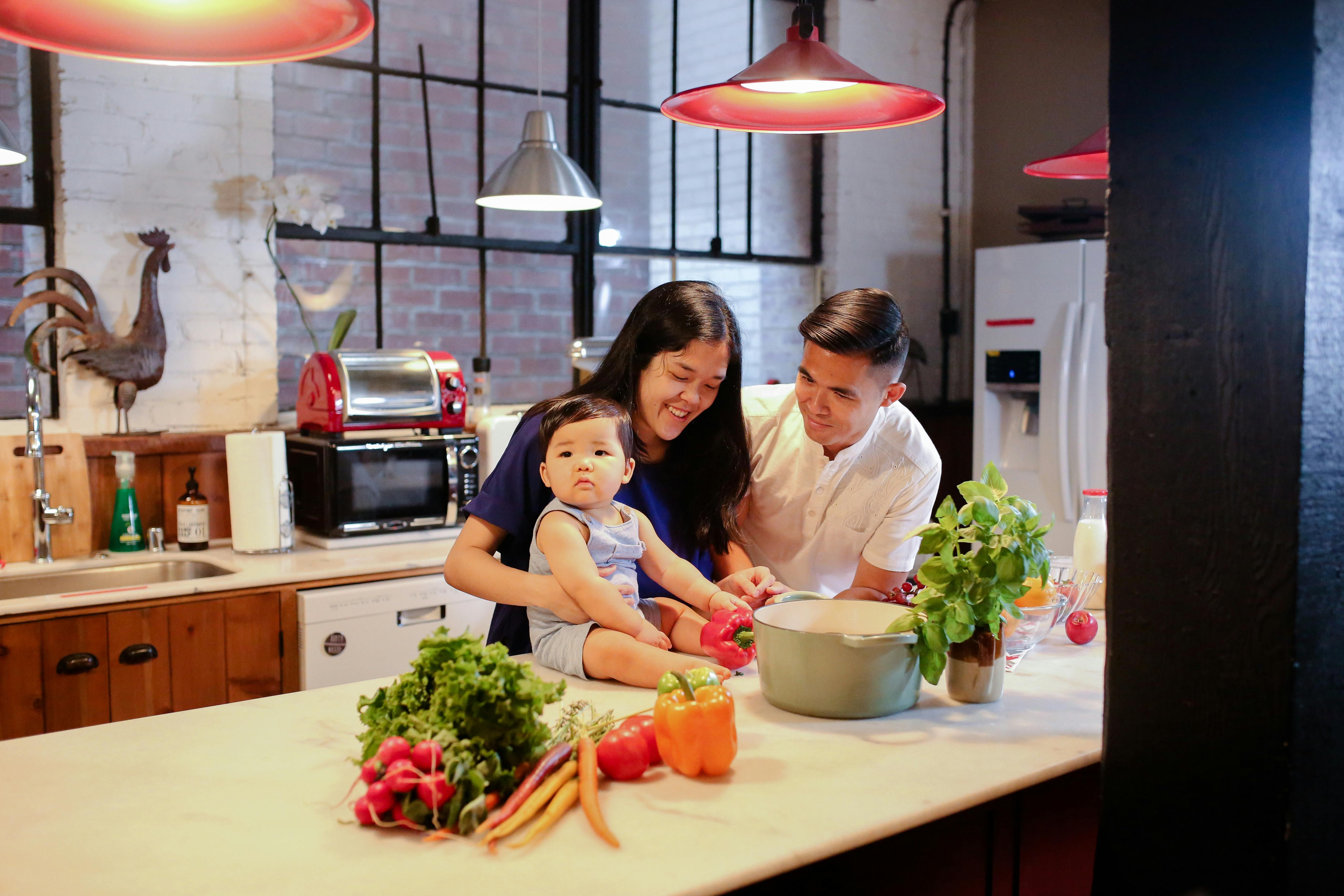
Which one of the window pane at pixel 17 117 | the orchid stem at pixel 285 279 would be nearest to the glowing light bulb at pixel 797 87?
the orchid stem at pixel 285 279

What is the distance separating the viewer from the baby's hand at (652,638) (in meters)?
1.76

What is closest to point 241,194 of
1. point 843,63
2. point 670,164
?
point 670,164

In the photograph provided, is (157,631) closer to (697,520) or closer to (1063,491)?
(697,520)

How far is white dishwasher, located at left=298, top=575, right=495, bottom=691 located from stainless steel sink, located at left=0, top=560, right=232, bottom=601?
0.31 m

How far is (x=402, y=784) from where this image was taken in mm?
1160

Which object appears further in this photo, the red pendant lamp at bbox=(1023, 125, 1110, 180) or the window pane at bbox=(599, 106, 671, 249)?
the window pane at bbox=(599, 106, 671, 249)

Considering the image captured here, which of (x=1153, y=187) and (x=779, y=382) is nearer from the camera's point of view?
(x=1153, y=187)

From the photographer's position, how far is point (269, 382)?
3650mm

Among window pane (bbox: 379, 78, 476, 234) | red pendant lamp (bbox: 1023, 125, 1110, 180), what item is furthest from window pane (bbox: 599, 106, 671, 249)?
red pendant lamp (bbox: 1023, 125, 1110, 180)

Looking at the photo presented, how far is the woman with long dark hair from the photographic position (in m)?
1.98

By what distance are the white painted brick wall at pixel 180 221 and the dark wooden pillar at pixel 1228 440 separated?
9.91 ft

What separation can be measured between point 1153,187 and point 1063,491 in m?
3.55

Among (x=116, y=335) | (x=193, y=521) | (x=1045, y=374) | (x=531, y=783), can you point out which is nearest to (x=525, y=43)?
(x=116, y=335)

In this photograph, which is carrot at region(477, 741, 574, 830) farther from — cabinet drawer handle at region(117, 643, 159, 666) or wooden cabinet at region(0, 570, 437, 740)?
cabinet drawer handle at region(117, 643, 159, 666)
